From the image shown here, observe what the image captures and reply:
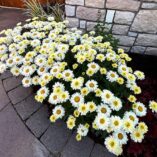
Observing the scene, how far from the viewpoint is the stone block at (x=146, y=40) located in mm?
2230

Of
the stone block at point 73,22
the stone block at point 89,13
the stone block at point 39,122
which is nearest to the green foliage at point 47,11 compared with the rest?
the stone block at point 73,22

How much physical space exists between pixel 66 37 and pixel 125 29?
0.75 meters

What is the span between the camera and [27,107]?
5.93 ft

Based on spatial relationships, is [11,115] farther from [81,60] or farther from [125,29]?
[125,29]

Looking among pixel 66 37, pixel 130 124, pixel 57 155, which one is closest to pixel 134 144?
pixel 130 124

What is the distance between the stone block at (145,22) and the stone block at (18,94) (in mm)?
1260

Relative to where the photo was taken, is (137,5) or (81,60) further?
(137,5)

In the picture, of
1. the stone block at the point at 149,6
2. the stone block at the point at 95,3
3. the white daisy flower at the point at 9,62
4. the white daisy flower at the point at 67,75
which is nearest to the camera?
the white daisy flower at the point at 67,75

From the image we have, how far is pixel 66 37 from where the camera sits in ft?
6.00

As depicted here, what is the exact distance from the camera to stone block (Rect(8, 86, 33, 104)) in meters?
1.87

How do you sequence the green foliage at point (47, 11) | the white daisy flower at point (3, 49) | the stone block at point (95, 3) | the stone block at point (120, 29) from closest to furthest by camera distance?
the white daisy flower at point (3, 49) < the stone block at point (95, 3) < the stone block at point (120, 29) < the green foliage at point (47, 11)

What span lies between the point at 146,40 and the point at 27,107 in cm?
143

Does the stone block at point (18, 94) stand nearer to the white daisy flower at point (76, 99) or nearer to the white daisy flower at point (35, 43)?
the white daisy flower at point (35, 43)

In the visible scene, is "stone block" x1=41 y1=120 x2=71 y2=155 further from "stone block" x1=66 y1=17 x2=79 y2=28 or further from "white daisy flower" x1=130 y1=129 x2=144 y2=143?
"stone block" x1=66 y1=17 x2=79 y2=28
